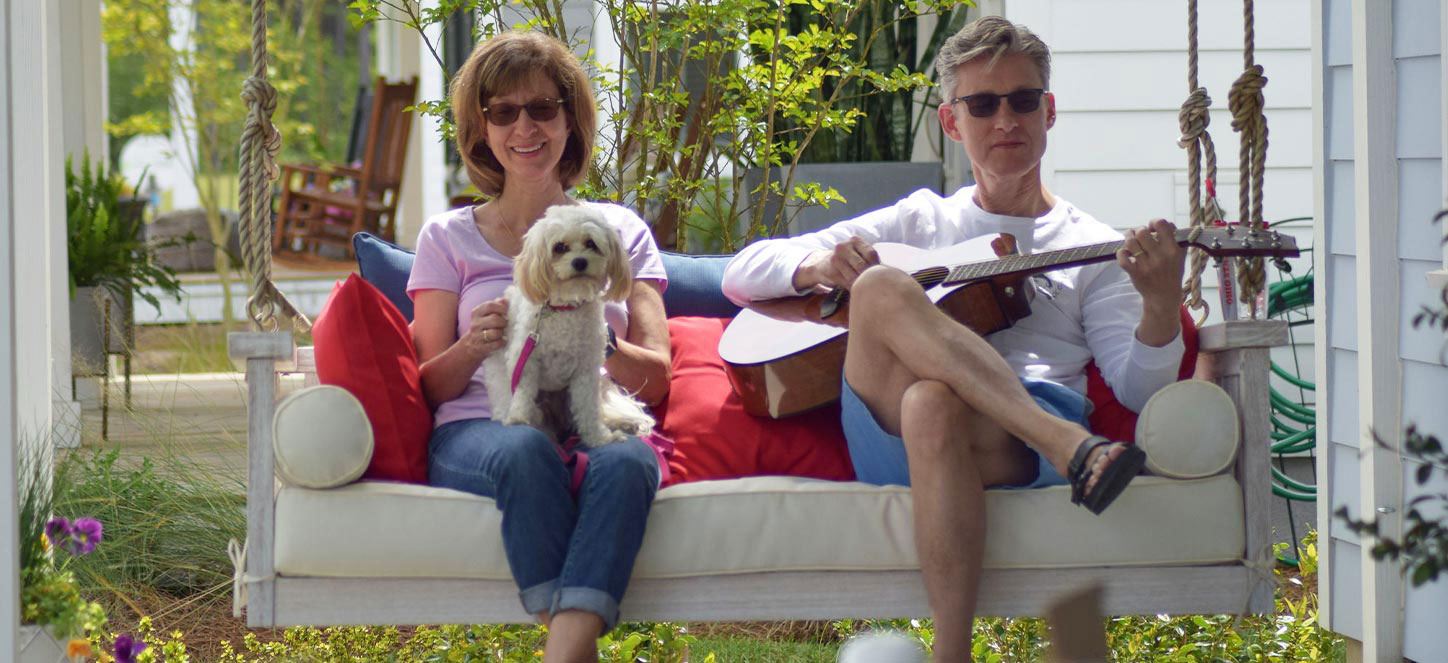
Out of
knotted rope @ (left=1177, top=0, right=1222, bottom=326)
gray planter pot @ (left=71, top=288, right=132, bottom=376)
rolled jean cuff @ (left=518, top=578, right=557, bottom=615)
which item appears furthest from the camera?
gray planter pot @ (left=71, top=288, right=132, bottom=376)

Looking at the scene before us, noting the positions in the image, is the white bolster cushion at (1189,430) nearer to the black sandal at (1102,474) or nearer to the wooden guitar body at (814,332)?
the black sandal at (1102,474)

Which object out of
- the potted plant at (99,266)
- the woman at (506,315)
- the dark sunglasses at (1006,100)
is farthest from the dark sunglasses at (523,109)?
the potted plant at (99,266)

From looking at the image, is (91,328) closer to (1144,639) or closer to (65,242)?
(65,242)

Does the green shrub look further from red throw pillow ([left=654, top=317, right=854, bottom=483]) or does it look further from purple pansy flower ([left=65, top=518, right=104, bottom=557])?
red throw pillow ([left=654, top=317, right=854, bottom=483])

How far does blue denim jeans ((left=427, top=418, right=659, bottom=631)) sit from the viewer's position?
2396 millimetres

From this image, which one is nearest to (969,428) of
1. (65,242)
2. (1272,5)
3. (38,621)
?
(38,621)

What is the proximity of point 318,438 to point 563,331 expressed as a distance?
458mm

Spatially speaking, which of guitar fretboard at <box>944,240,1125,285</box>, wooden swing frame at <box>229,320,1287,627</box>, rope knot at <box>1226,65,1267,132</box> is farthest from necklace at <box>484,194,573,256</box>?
rope knot at <box>1226,65,1267,132</box>

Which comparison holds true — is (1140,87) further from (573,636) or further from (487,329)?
(573,636)

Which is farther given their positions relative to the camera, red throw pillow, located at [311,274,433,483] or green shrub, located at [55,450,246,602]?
green shrub, located at [55,450,246,602]

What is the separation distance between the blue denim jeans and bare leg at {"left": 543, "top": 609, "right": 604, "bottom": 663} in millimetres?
13

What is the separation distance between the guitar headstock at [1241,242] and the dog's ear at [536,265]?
1.06 meters

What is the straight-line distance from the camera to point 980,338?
2559 millimetres

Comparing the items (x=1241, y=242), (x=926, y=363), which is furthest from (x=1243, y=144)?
(x=926, y=363)
